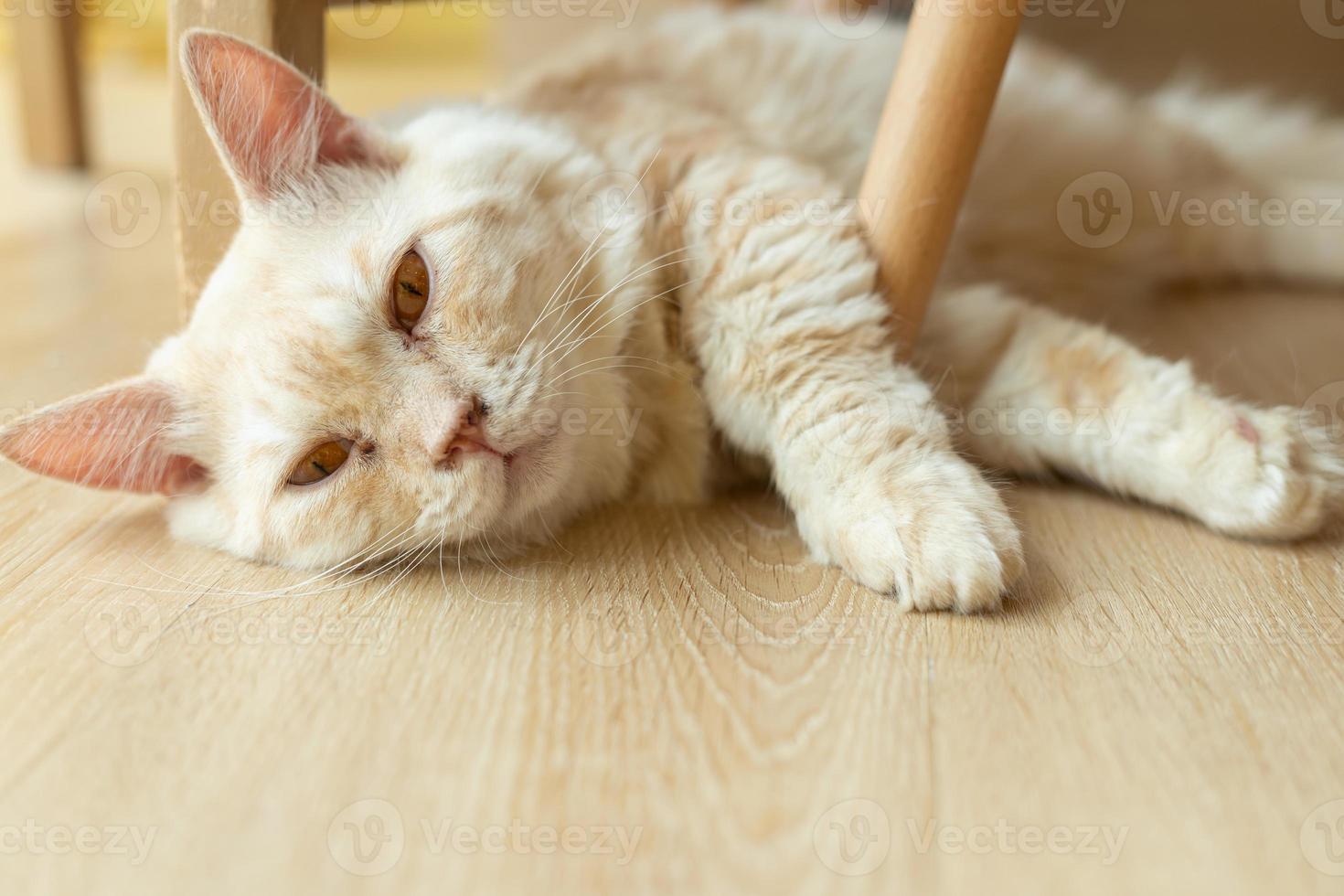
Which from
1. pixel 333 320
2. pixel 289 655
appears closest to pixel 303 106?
pixel 333 320

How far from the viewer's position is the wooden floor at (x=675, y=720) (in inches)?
31.5

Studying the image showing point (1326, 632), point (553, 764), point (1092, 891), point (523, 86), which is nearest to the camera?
point (1092, 891)

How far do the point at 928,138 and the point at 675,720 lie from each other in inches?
29.4

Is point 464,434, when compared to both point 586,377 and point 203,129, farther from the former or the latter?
point 203,129

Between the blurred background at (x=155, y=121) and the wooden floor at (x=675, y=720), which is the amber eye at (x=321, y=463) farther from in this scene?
the blurred background at (x=155, y=121)

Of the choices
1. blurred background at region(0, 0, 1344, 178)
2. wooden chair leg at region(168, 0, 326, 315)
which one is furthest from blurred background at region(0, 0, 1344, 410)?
wooden chair leg at region(168, 0, 326, 315)

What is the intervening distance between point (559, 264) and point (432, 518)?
1.18ft

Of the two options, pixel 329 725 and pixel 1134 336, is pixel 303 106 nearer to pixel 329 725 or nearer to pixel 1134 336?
pixel 329 725

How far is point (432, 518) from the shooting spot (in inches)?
45.6

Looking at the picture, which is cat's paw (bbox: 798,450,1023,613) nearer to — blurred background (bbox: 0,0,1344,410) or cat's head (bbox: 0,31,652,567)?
cat's head (bbox: 0,31,652,567)

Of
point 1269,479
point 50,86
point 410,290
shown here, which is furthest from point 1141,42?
point 50,86

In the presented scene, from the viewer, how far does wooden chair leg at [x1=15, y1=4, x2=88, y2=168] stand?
3.28 metres

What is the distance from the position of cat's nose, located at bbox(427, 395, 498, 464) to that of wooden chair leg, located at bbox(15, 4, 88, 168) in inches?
118

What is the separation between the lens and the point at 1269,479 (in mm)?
1142
